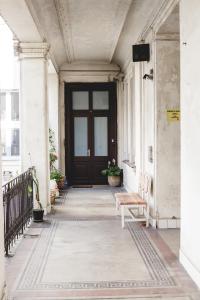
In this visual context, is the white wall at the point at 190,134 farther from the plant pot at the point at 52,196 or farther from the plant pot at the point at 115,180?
the plant pot at the point at 115,180

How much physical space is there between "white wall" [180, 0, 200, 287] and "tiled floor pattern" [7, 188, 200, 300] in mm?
284

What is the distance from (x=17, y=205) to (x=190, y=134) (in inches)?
120

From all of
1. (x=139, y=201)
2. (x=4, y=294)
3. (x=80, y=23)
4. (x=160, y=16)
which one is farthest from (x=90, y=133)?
(x=4, y=294)

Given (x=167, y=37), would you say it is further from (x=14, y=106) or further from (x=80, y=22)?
(x=14, y=106)

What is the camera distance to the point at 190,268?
4492 mm

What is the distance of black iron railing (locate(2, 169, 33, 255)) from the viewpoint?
5508mm

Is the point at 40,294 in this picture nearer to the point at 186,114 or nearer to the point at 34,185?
the point at 186,114

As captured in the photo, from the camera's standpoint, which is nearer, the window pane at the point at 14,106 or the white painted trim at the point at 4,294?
the white painted trim at the point at 4,294

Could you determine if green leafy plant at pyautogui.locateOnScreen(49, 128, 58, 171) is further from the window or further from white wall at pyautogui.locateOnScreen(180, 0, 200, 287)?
white wall at pyautogui.locateOnScreen(180, 0, 200, 287)

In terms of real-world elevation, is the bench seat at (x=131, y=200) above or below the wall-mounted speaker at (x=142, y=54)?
below

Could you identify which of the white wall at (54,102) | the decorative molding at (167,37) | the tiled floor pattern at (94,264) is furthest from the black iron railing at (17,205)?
the white wall at (54,102)

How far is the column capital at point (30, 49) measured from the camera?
782 centimetres

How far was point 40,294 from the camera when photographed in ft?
13.3

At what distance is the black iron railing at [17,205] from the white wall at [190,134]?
224 centimetres
